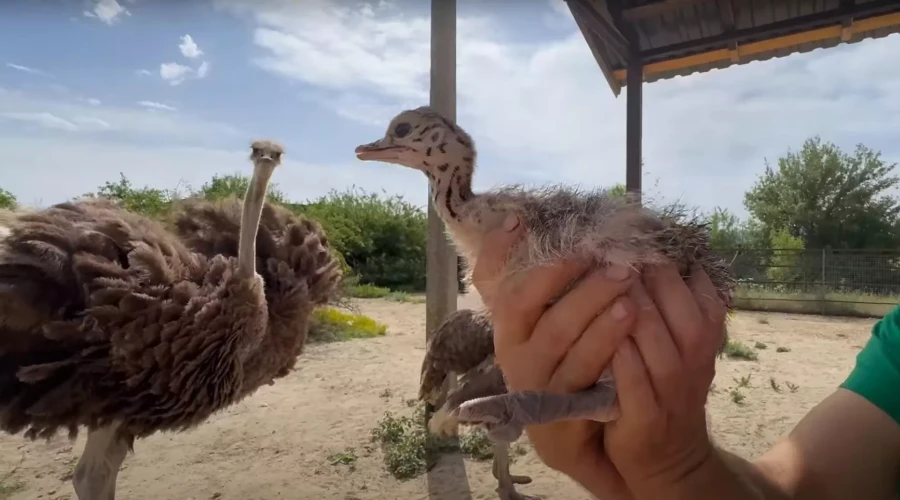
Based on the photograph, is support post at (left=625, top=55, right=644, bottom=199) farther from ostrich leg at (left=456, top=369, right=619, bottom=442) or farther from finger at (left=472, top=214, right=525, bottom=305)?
ostrich leg at (left=456, top=369, right=619, bottom=442)

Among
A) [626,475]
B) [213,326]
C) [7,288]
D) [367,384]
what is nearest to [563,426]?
[626,475]

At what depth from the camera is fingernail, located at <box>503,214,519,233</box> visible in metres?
1.34

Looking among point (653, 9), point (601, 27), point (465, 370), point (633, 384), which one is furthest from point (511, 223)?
point (653, 9)

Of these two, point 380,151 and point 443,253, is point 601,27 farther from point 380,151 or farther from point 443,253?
point 380,151

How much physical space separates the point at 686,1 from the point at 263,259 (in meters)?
3.63

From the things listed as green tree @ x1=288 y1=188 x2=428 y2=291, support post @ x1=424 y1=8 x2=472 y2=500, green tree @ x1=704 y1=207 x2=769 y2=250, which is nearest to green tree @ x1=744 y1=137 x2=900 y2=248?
green tree @ x1=704 y1=207 x2=769 y2=250

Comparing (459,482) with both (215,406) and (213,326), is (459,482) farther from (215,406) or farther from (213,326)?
(213,326)

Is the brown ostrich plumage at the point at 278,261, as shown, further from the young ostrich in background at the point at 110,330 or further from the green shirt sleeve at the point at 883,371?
the green shirt sleeve at the point at 883,371

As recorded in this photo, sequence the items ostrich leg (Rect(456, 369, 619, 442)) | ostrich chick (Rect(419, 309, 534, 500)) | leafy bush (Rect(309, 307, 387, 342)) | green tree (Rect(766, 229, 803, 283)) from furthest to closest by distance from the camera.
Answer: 1. green tree (Rect(766, 229, 803, 283))
2. leafy bush (Rect(309, 307, 387, 342))
3. ostrich chick (Rect(419, 309, 534, 500))
4. ostrich leg (Rect(456, 369, 619, 442))

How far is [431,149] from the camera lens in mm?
2043

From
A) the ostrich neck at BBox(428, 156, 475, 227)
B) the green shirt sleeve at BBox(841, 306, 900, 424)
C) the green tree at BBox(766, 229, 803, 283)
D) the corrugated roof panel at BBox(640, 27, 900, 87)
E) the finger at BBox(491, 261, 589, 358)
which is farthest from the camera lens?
the green tree at BBox(766, 229, 803, 283)

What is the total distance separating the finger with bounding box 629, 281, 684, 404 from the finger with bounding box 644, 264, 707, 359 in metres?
0.01

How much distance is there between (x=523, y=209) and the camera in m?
1.37

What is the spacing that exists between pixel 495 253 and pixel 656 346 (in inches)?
15.2
